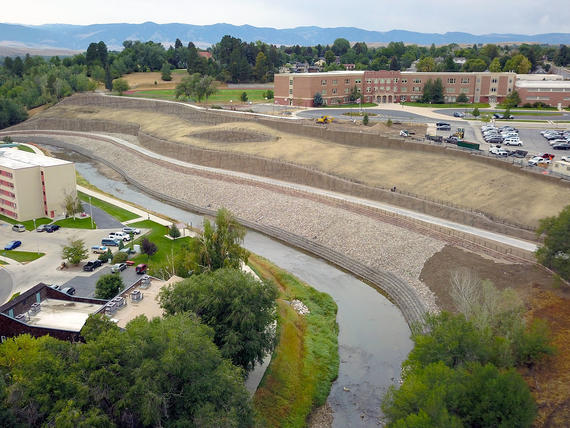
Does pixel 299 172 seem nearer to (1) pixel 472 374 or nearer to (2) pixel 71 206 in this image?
(2) pixel 71 206

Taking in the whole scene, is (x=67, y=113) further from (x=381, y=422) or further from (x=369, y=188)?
(x=381, y=422)

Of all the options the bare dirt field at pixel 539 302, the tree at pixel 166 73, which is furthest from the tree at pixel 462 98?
the tree at pixel 166 73

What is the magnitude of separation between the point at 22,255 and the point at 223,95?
74.1 meters

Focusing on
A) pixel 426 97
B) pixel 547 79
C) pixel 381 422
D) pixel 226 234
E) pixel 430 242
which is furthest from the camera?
pixel 547 79

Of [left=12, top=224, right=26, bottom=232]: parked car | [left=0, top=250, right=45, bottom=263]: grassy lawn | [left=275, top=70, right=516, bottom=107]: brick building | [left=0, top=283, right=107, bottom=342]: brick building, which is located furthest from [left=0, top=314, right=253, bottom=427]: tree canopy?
[left=275, top=70, right=516, bottom=107]: brick building

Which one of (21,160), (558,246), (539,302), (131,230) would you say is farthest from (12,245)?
(558,246)

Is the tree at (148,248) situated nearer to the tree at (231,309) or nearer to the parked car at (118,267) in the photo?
the parked car at (118,267)

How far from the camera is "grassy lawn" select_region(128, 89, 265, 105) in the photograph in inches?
3986

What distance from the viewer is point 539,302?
29.9m

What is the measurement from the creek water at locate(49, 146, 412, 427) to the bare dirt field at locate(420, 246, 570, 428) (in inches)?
146

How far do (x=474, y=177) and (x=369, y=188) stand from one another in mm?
9221

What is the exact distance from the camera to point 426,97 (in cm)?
8956

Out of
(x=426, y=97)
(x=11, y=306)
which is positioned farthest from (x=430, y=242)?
(x=426, y=97)

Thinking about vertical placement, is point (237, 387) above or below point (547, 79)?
below
